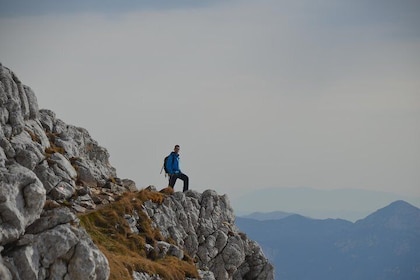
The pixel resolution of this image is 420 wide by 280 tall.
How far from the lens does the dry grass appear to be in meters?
54.8

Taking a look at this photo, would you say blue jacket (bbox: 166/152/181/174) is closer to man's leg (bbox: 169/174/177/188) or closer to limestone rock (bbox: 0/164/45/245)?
man's leg (bbox: 169/174/177/188)

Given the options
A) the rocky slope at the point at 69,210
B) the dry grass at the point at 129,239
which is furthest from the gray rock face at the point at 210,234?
the dry grass at the point at 129,239

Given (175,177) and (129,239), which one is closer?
(129,239)

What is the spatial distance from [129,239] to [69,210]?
17638 millimetres

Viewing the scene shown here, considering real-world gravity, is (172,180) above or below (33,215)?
above

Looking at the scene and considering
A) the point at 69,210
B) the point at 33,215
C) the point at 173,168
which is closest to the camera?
the point at 33,215

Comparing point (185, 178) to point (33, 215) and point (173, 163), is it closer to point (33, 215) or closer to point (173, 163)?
point (173, 163)

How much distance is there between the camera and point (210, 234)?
7181cm

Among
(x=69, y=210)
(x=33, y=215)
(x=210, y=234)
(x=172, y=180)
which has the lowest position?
(x=33, y=215)

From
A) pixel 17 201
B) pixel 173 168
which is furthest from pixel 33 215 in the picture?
pixel 173 168

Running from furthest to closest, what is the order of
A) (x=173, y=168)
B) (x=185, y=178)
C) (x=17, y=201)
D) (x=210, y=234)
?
1. (x=185, y=178)
2. (x=173, y=168)
3. (x=210, y=234)
4. (x=17, y=201)

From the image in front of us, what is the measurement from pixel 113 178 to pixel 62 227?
31449 millimetres

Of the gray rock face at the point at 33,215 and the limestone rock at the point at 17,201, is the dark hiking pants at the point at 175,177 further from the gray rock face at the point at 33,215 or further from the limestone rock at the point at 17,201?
the limestone rock at the point at 17,201

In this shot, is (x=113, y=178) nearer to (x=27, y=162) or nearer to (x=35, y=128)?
(x=35, y=128)
